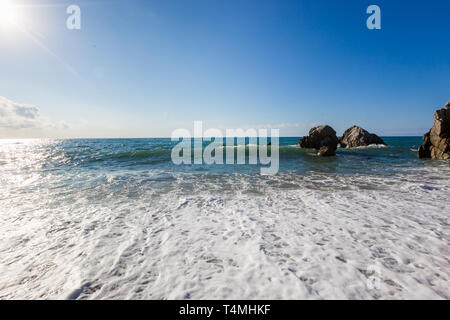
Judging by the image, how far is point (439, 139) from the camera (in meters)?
19.6

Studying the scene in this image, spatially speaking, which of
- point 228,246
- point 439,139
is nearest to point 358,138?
point 439,139

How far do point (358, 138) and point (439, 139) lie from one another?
2487cm

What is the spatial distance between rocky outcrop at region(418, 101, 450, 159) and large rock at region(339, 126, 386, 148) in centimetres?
2242

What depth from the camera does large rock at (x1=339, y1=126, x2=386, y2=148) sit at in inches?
1657

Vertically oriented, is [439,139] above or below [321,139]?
below

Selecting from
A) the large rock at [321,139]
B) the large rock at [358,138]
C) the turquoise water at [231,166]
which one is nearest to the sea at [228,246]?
the turquoise water at [231,166]

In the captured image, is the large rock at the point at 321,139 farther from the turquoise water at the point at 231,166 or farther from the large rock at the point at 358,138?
the large rock at the point at 358,138

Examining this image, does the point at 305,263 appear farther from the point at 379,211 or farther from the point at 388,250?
the point at 379,211

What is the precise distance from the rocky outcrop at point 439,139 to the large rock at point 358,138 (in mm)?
22415

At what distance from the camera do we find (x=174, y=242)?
458 centimetres

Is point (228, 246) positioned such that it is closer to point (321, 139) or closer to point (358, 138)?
point (321, 139)

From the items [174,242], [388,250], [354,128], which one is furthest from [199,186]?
[354,128]

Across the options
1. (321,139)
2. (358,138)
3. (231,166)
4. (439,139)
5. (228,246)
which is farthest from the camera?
(358,138)

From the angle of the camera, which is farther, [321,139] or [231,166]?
[321,139]
